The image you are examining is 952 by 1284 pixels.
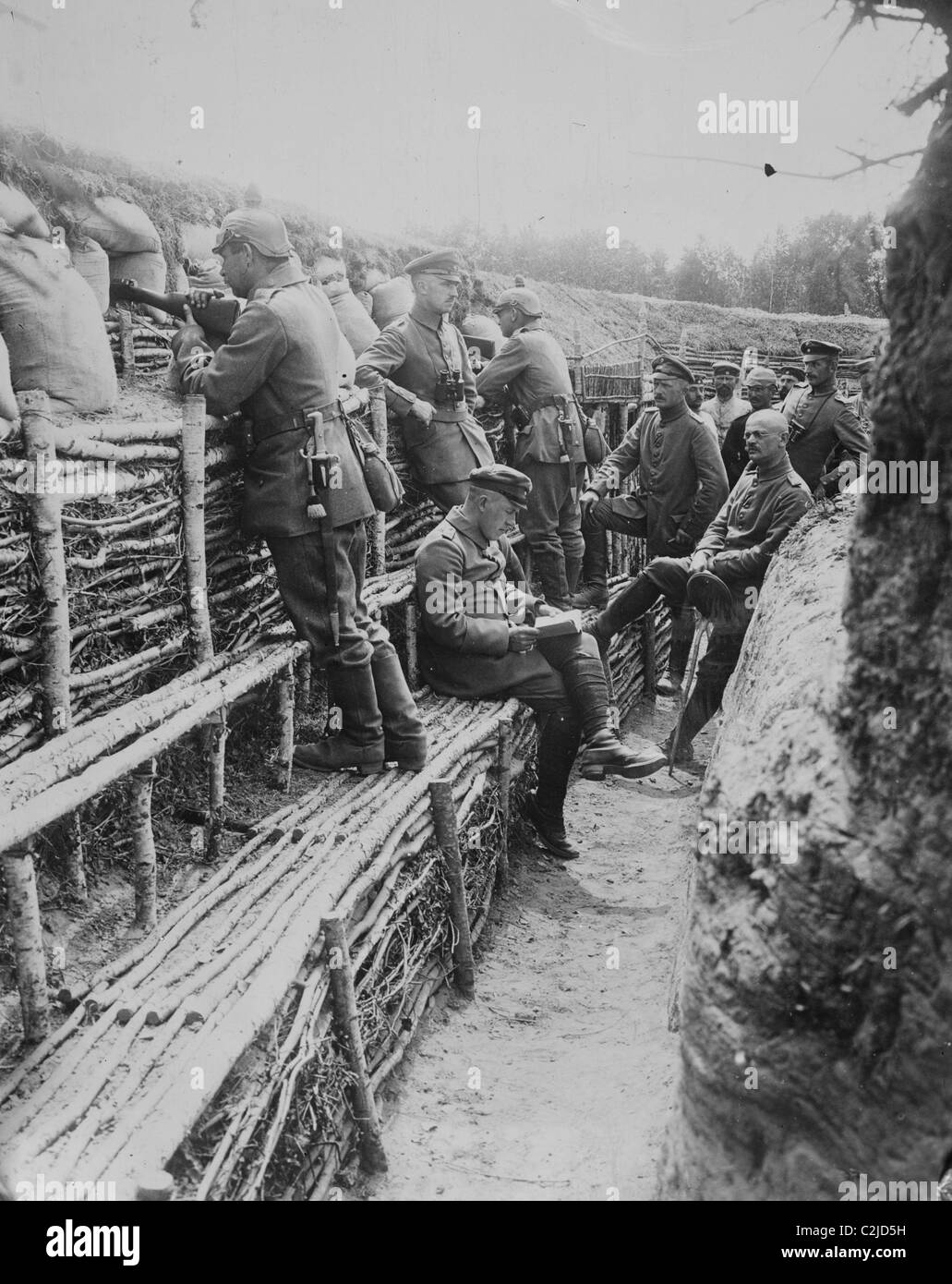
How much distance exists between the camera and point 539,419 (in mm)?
6938

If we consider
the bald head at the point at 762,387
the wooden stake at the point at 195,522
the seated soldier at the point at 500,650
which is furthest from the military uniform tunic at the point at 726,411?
the wooden stake at the point at 195,522

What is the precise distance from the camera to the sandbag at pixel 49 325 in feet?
12.7

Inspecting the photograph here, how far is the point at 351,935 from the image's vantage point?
314 cm

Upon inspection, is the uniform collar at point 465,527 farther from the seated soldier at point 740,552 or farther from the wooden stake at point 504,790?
the seated soldier at point 740,552

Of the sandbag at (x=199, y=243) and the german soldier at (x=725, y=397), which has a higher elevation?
the sandbag at (x=199, y=243)

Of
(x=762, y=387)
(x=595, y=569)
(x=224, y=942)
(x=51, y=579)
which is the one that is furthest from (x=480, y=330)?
(x=224, y=942)

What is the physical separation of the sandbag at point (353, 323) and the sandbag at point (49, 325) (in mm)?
2913

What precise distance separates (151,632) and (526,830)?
2.37 meters

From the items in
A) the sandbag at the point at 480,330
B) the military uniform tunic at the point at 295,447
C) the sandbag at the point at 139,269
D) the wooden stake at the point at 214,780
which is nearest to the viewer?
the wooden stake at the point at 214,780

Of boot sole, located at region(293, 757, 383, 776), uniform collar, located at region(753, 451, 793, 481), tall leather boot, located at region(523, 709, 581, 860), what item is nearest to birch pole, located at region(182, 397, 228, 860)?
boot sole, located at region(293, 757, 383, 776)

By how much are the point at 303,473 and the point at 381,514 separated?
1.55 meters

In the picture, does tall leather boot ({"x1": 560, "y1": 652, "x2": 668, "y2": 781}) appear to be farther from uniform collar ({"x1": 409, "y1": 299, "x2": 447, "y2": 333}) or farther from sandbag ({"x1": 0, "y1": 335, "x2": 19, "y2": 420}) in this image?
sandbag ({"x1": 0, "y1": 335, "x2": 19, "y2": 420})

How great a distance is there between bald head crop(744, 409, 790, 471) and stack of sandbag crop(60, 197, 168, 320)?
3.21 metres
